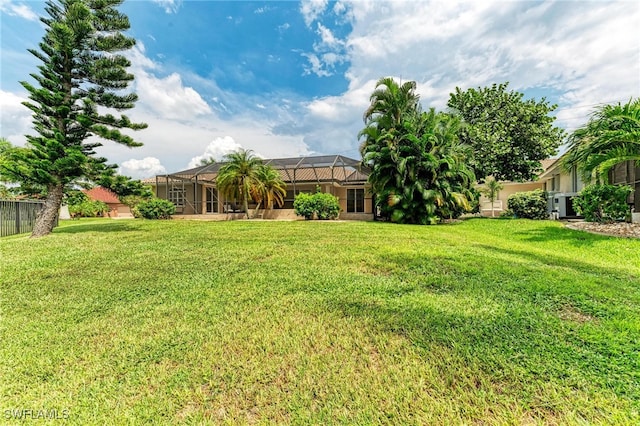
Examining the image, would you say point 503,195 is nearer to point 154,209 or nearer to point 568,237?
point 568,237

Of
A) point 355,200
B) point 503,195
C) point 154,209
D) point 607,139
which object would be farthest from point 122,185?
point 503,195

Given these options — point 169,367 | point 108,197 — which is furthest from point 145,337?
point 108,197

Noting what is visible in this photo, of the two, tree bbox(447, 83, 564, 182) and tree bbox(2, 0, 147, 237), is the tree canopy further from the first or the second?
tree bbox(2, 0, 147, 237)

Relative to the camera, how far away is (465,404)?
77.2 inches

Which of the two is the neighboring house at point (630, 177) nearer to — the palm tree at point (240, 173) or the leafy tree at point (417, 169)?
the leafy tree at point (417, 169)

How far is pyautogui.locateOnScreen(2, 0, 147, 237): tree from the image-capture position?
10.3 meters

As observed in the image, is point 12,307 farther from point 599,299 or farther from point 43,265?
point 599,299

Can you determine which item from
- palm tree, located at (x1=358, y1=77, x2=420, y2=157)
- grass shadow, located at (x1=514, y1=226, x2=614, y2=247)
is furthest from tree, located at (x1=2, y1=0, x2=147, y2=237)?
grass shadow, located at (x1=514, y1=226, x2=614, y2=247)

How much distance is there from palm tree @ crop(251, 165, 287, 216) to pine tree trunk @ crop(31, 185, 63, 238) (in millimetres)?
9410

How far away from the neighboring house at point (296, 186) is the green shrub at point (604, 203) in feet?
34.3

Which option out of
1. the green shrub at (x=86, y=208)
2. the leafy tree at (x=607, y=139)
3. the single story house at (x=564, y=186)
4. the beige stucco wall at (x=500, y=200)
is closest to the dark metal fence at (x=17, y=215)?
the green shrub at (x=86, y=208)

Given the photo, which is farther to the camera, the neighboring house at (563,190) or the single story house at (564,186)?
the neighboring house at (563,190)

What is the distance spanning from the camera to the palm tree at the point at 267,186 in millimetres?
18719

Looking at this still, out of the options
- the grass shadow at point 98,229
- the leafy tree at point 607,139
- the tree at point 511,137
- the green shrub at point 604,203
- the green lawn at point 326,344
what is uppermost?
the tree at point 511,137
